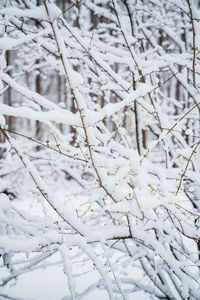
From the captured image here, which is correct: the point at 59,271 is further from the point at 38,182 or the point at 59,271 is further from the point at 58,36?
the point at 58,36

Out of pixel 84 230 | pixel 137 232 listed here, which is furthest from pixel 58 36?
pixel 137 232

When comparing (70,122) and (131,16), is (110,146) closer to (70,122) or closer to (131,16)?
(70,122)

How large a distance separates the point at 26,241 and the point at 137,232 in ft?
1.63

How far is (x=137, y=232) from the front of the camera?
1.08m

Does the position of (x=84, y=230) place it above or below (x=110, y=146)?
below

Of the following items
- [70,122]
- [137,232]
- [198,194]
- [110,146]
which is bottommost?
[137,232]

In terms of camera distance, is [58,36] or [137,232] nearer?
[58,36]

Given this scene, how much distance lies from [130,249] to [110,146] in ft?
2.61

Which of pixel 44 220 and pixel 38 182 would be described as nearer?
pixel 38 182

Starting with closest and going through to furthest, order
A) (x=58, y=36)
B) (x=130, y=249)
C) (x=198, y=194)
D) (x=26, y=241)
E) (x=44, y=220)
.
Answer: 1. (x=58, y=36)
2. (x=26, y=241)
3. (x=44, y=220)
4. (x=198, y=194)
5. (x=130, y=249)

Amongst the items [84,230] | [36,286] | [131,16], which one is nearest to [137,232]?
[84,230]

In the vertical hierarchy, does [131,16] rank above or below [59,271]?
above

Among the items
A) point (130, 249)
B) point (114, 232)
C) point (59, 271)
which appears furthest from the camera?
point (59, 271)

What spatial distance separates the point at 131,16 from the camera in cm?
160
